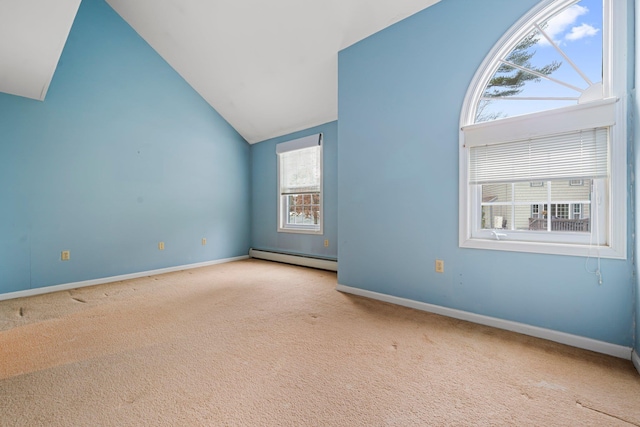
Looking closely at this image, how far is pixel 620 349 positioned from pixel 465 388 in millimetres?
1208

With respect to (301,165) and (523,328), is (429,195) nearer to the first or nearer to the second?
(523,328)

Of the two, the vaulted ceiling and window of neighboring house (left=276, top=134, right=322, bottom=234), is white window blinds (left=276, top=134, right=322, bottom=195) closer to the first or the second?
window of neighboring house (left=276, top=134, right=322, bottom=234)

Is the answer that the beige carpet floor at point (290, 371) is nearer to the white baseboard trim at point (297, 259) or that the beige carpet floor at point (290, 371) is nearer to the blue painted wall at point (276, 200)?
the white baseboard trim at point (297, 259)

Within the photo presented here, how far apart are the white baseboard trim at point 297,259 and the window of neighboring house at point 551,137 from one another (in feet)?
7.20

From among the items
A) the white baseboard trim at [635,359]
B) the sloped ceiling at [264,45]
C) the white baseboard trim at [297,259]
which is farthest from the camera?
the white baseboard trim at [297,259]

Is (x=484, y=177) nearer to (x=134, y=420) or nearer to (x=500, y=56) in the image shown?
(x=500, y=56)

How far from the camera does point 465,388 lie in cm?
142

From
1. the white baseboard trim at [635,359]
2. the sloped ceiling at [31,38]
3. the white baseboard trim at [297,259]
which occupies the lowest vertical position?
the white baseboard trim at [635,359]

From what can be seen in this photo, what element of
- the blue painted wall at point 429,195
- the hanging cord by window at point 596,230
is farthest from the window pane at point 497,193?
the hanging cord by window at point 596,230

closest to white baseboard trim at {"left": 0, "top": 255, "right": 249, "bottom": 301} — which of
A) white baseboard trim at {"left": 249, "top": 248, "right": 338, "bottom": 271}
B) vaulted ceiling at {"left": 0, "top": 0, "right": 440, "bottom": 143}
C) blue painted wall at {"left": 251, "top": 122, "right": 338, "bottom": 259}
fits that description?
white baseboard trim at {"left": 249, "top": 248, "right": 338, "bottom": 271}

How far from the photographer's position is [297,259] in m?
4.57

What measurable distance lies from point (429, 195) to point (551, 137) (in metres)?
0.95

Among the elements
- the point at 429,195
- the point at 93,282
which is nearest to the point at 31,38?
the point at 93,282

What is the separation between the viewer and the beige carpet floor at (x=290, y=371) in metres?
1.24
